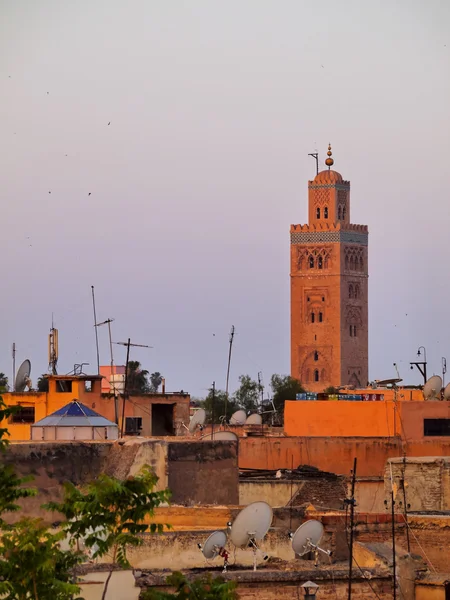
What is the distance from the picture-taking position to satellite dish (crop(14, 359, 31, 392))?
106 ft

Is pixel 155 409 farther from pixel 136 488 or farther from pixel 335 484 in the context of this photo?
pixel 136 488

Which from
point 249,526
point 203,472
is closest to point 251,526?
point 249,526

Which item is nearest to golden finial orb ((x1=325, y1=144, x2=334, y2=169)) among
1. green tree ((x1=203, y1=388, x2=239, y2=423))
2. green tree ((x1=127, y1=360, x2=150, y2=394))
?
green tree ((x1=203, y1=388, x2=239, y2=423))

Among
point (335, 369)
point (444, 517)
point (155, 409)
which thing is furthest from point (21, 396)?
point (335, 369)

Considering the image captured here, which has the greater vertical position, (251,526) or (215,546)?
(251,526)

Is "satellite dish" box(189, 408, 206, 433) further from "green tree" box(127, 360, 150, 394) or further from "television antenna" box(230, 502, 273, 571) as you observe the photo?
"television antenna" box(230, 502, 273, 571)

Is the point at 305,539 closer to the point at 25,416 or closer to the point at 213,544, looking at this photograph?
the point at 213,544

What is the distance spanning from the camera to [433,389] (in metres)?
36.9

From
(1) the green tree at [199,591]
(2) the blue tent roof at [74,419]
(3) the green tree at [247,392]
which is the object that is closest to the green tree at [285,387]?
(3) the green tree at [247,392]

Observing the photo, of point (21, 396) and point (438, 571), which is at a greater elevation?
point (21, 396)

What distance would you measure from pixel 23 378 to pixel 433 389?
8975 mm

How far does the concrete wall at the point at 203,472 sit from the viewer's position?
22.0m

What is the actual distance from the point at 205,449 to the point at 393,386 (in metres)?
18.7

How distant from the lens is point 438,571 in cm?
2055
